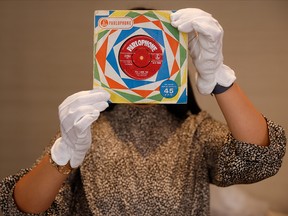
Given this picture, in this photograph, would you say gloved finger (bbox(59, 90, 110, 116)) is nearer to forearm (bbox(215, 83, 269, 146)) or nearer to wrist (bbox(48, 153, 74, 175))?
wrist (bbox(48, 153, 74, 175))

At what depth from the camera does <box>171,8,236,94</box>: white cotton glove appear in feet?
2.53

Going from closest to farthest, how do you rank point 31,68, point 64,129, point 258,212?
point 64,129, point 258,212, point 31,68

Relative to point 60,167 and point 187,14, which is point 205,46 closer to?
point 187,14

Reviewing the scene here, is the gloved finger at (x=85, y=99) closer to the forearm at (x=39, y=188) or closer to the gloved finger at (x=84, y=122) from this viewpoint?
the gloved finger at (x=84, y=122)

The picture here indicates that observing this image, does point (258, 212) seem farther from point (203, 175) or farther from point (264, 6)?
point (264, 6)

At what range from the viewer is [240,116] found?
823mm

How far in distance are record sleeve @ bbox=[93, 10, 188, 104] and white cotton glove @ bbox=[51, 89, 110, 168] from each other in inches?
1.2

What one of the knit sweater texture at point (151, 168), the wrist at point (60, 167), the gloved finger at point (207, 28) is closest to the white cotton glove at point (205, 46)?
the gloved finger at point (207, 28)

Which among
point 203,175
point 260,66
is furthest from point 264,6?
point 203,175

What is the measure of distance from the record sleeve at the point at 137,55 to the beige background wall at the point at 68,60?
1.71 feet

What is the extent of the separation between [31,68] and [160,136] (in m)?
0.58

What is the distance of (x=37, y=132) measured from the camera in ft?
4.57

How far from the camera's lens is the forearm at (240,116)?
821mm

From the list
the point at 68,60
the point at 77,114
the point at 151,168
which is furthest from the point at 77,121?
the point at 68,60
